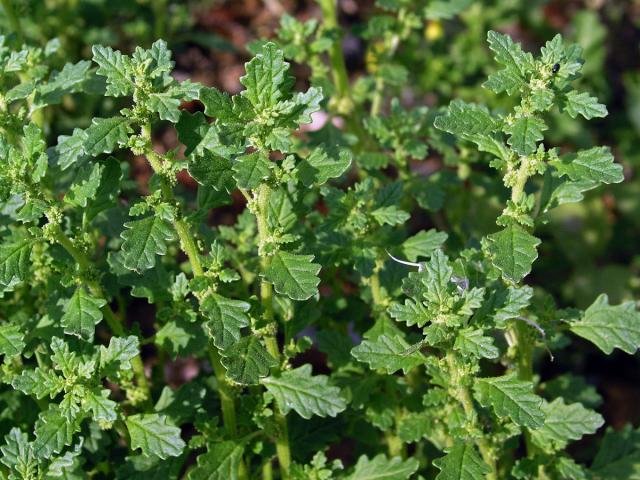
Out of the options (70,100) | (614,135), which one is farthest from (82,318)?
(614,135)

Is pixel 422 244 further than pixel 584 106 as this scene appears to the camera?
Yes

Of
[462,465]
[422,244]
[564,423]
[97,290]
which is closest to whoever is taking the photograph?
[462,465]

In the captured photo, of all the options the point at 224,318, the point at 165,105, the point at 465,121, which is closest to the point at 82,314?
the point at 224,318

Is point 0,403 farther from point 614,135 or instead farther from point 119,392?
point 614,135

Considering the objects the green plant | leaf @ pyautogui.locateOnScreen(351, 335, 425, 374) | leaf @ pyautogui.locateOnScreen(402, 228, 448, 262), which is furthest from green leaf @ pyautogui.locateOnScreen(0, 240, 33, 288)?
leaf @ pyautogui.locateOnScreen(402, 228, 448, 262)

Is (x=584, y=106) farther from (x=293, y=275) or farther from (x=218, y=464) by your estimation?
(x=218, y=464)

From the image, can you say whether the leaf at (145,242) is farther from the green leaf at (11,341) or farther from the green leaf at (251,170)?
the green leaf at (11,341)

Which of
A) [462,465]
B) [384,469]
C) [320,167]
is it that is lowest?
[384,469]
